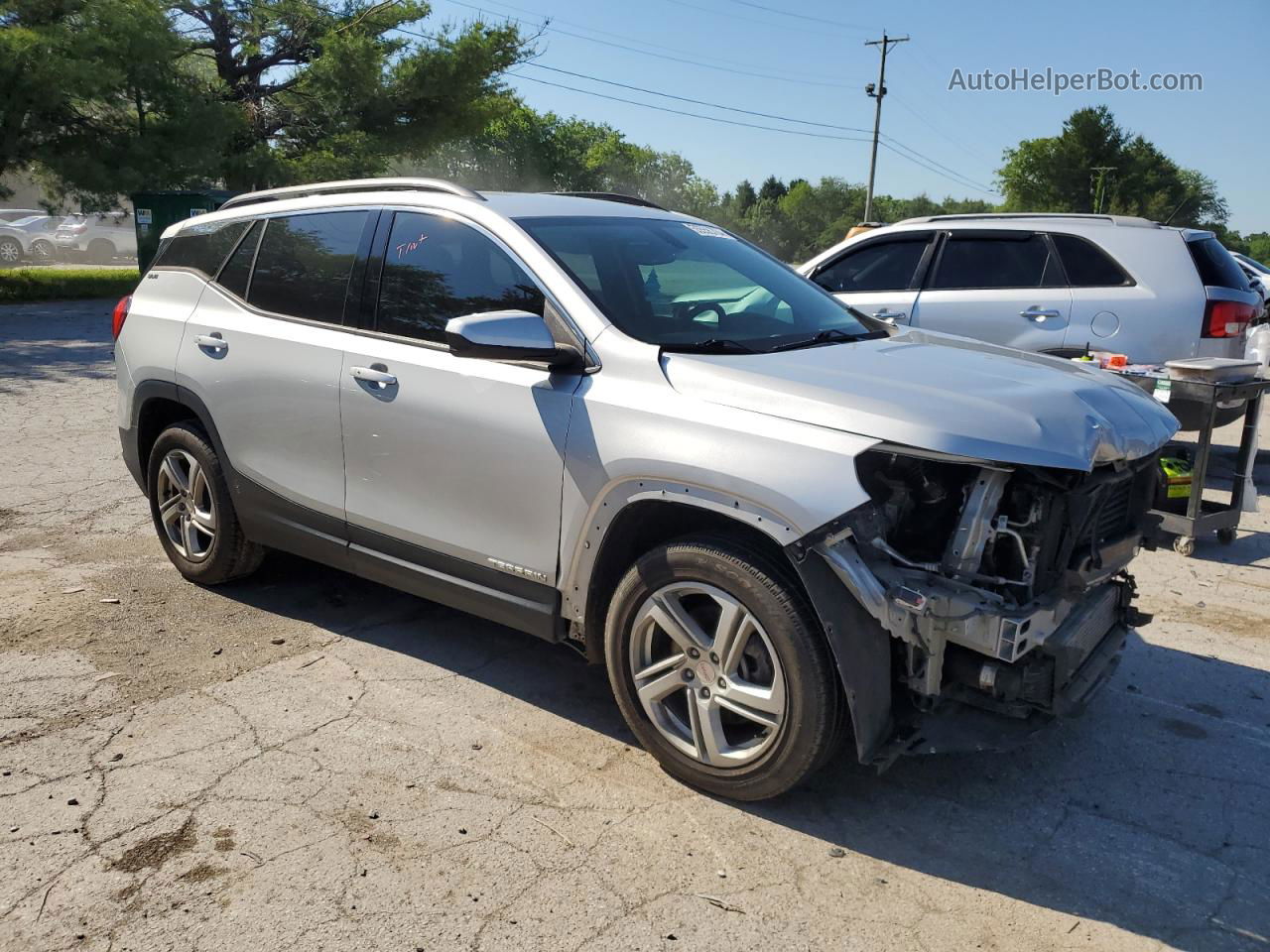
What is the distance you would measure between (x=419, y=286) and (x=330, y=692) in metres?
1.66

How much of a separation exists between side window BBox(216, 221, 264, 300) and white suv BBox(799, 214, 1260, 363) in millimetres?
5010

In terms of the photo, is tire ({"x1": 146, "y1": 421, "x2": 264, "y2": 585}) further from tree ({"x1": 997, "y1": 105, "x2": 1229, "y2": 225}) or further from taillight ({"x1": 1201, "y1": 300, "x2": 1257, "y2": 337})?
tree ({"x1": 997, "y1": 105, "x2": 1229, "y2": 225})

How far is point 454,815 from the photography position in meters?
3.22

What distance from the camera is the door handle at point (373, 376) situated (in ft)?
13.1

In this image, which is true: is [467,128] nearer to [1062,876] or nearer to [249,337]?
[249,337]

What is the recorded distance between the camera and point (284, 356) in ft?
14.4

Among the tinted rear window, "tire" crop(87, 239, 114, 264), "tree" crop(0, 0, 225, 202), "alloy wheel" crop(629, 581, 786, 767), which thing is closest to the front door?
"alloy wheel" crop(629, 581, 786, 767)

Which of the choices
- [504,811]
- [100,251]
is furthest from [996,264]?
[100,251]

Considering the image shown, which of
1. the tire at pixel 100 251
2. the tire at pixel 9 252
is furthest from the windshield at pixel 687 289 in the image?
the tire at pixel 100 251

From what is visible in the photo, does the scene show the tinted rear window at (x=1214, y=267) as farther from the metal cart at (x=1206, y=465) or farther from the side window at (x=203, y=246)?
the side window at (x=203, y=246)

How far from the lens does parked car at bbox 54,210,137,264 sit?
34750 mm

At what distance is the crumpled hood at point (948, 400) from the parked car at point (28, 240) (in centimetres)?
3484

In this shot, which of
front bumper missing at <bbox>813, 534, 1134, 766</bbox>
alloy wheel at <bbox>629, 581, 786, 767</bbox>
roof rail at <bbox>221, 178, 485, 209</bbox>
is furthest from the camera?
roof rail at <bbox>221, 178, 485, 209</bbox>

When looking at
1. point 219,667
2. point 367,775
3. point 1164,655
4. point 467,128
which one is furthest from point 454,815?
point 467,128
